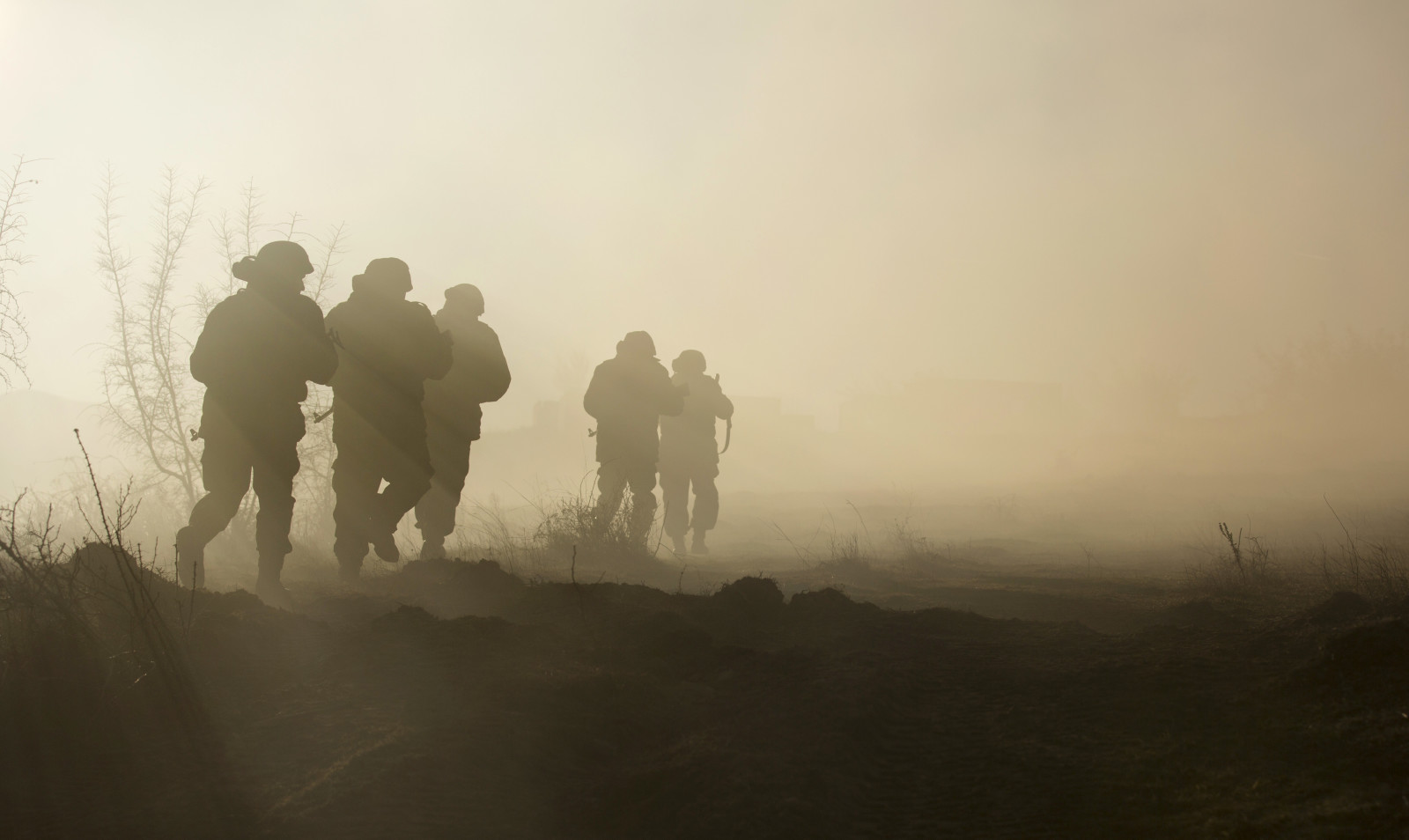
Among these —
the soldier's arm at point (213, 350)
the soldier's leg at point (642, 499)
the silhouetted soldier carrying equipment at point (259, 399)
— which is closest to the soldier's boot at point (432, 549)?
the soldier's leg at point (642, 499)

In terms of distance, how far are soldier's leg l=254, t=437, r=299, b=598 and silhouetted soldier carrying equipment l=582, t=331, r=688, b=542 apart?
4.85 metres

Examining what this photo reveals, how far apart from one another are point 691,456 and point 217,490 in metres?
7.92

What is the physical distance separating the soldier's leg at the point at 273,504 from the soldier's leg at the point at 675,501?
702cm

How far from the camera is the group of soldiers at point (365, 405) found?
623 cm

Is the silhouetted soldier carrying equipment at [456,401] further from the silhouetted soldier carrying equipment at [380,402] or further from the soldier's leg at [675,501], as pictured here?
the soldier's leg at [675,501]

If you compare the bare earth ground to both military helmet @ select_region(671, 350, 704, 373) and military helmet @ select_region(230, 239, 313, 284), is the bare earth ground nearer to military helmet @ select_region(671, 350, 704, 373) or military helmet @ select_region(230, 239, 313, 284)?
military helmet @ select_region(230, 239, 313, 284)

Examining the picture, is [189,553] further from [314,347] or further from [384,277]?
[384,277]

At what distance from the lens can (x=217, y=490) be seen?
6141mm

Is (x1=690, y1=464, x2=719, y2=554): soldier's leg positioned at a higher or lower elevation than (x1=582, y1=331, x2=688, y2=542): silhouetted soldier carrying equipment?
lower

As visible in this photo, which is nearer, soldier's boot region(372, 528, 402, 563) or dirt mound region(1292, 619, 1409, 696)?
dirt mound region(1292, 619, 1409, 696)

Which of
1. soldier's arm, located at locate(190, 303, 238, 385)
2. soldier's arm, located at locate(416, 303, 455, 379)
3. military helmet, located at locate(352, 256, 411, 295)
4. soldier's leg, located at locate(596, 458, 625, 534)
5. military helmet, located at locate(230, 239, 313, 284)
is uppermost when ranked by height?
military helmet, located at locate(352, 256, 411, 295)

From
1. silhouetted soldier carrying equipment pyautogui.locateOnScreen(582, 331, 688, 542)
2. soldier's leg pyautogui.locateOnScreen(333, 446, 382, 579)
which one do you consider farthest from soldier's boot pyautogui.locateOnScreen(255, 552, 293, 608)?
silhouetted soldier carrying equipment pyautogui.locateOnScreen(582, 331, 688, 542)

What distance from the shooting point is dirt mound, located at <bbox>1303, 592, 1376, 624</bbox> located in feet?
12.4

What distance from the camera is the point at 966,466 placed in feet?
173
